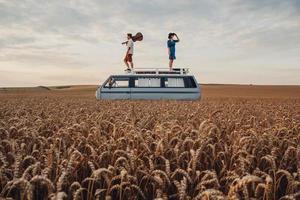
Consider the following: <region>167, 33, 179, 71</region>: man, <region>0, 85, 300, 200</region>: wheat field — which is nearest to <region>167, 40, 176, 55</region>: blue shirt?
<region>167, 33, 179, 71</region>: man

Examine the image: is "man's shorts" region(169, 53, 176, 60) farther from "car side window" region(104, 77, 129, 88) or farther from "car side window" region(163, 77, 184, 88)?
"car side window" region(104, 77, 129, 88)

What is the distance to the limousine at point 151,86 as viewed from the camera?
2239 cm

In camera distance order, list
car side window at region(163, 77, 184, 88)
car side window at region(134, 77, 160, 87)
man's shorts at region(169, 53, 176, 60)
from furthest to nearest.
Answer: man's shorts at region(169, 53, 176, 60)
car side window at region(163, 77, 184, 88)
car side window at region(134, 77, 160, 87)

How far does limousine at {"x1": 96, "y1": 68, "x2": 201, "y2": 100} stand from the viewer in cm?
2239

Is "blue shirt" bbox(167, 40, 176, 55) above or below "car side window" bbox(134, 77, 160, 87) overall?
above

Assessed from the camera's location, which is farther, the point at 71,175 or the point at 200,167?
the point at 200,167

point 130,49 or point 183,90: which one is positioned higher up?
point 130,49

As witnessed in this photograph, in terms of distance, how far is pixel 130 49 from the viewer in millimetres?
23250

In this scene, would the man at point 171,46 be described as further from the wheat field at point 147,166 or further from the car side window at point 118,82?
the wheat field at point 147,166

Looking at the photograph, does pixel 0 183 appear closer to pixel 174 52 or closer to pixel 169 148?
pixel 169 148

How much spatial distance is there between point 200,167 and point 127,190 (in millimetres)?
1355

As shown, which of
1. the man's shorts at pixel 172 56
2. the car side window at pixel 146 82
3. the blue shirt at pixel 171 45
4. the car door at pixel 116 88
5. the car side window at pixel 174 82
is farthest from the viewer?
the man's shorts at pixel 172 56

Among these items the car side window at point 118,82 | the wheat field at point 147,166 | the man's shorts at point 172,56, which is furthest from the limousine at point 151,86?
the wheat field at point 147,166

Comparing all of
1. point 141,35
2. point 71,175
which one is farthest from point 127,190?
point 141,35
